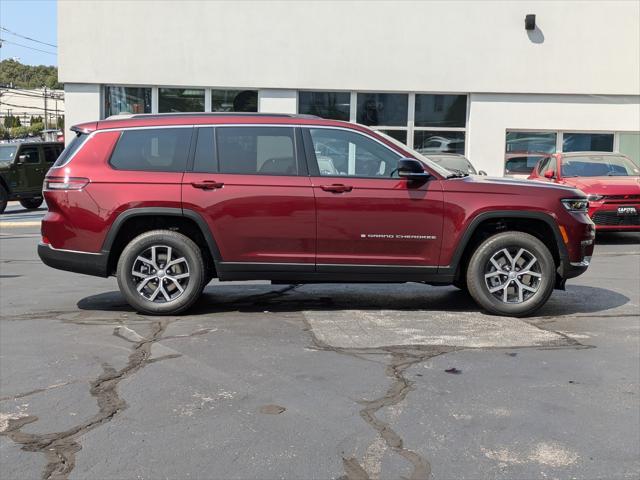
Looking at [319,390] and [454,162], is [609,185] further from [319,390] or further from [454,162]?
[319,390]

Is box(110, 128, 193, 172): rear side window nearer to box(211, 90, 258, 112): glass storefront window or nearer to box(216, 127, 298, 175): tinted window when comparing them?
box(216, 127, 298, 175): tinted window

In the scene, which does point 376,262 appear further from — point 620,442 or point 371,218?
point 620,442

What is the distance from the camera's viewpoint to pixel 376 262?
6.90m

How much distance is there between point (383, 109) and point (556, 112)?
492cm

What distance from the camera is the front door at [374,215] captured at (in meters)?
6.82

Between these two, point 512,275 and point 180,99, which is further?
point 180,99

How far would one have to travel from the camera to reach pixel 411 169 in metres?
6.74

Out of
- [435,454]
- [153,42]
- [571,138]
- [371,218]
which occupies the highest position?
[153,42]

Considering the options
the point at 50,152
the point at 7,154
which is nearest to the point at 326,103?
the point at 50,152

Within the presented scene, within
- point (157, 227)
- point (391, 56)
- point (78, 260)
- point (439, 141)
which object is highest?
point (391, 56)

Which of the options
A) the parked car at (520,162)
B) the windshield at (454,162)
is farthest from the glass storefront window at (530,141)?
the windshield at (454,162)

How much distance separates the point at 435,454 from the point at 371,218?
3.27 metres

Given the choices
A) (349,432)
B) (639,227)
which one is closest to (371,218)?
(349,432)

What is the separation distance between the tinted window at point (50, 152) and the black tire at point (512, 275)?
18367mm
